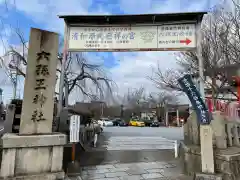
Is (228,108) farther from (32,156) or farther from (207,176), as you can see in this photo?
(32,156)

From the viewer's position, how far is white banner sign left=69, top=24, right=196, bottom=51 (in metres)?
8.17

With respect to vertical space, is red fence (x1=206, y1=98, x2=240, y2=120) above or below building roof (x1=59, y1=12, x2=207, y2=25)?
below

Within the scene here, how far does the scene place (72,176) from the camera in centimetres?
542

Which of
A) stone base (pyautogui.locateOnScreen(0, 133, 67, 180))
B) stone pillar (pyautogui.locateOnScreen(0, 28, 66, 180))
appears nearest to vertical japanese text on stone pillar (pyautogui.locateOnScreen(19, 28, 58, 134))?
stone pillar (pyautogui.locateOnScreen(0, 28, 66, 180))

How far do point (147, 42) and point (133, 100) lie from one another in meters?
57.1

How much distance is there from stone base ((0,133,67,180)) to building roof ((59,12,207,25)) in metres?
5.51

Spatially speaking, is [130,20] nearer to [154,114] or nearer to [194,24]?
[194,24]

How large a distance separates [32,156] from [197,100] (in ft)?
15.4

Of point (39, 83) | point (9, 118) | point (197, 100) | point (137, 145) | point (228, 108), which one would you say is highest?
point (39, 83)

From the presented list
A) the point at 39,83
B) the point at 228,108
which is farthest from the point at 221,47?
the point at 39,83

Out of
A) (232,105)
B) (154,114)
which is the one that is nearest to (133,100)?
(154,114)

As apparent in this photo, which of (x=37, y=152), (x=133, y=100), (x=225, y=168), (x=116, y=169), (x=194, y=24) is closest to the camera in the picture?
(x=37, y=152)

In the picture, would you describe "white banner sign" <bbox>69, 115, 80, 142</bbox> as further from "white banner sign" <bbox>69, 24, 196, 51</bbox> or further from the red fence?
the red fence

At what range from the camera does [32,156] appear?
4.65 m
